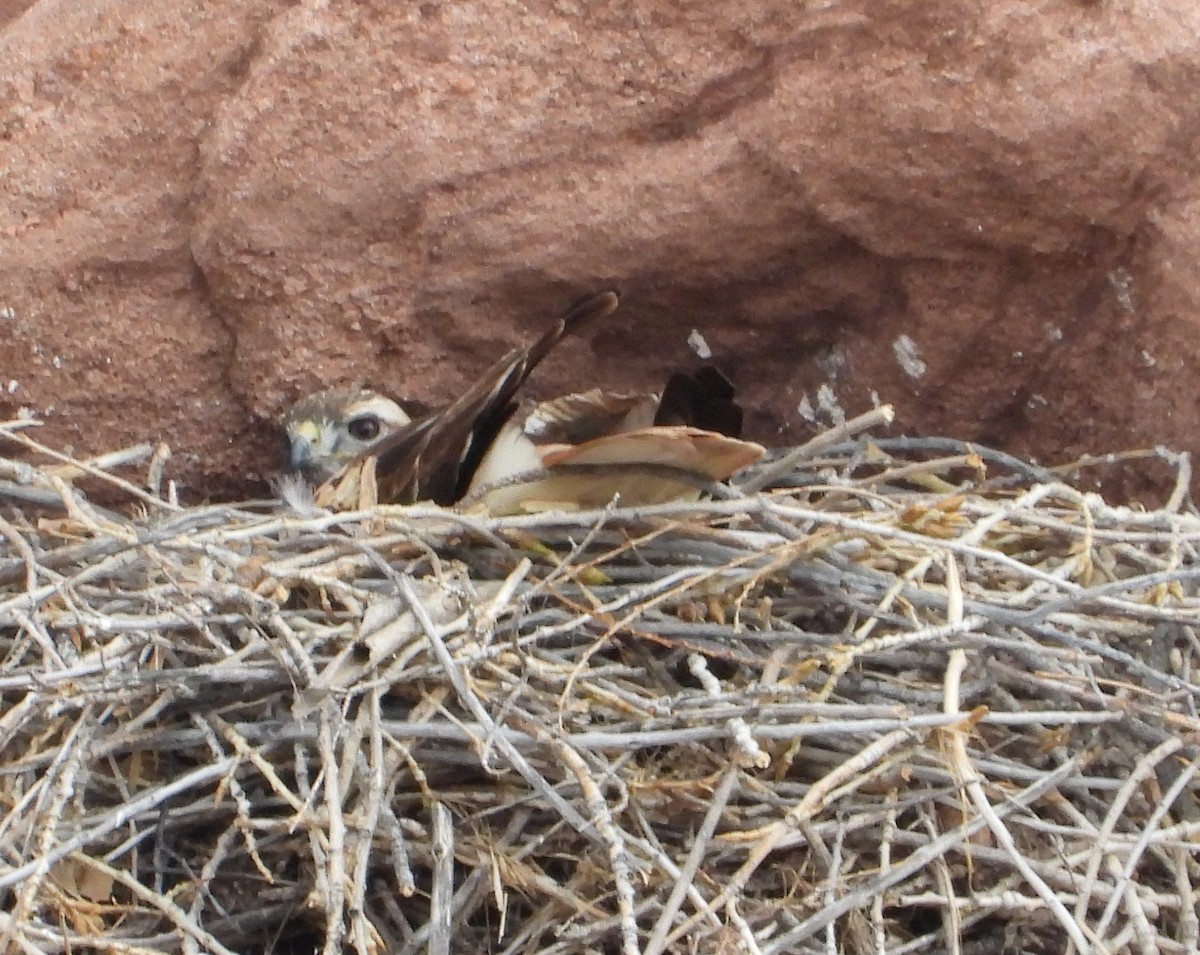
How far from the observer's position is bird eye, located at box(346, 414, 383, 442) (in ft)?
6.17

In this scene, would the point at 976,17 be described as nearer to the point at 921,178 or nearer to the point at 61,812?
the point at 921,178

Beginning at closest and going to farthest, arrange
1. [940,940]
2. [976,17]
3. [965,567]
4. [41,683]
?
[41,683] → [940,940] → [965,567] → [976,17]

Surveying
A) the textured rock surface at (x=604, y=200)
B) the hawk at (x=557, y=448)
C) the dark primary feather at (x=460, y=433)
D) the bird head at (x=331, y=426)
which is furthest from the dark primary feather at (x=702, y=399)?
the bird head at (x=331, y=426)

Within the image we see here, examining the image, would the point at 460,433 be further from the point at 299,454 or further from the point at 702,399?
the point at 299,454

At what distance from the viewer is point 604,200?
163 centimetres

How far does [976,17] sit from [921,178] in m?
0.18

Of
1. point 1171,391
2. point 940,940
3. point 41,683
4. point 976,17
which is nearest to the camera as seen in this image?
point 41,683

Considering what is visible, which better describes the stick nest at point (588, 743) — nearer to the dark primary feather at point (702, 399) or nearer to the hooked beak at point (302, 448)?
the dark primary feather at point (702, 399)

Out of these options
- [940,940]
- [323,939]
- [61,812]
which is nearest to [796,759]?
[940,940]

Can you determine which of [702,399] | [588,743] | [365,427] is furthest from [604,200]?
[588,743]

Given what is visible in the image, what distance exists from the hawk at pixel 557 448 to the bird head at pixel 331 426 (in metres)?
0.03

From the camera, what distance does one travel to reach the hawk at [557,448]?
Answer: 132cm

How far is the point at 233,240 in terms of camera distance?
164 centimetres

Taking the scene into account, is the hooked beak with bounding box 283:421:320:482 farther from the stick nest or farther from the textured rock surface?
the stick nest
